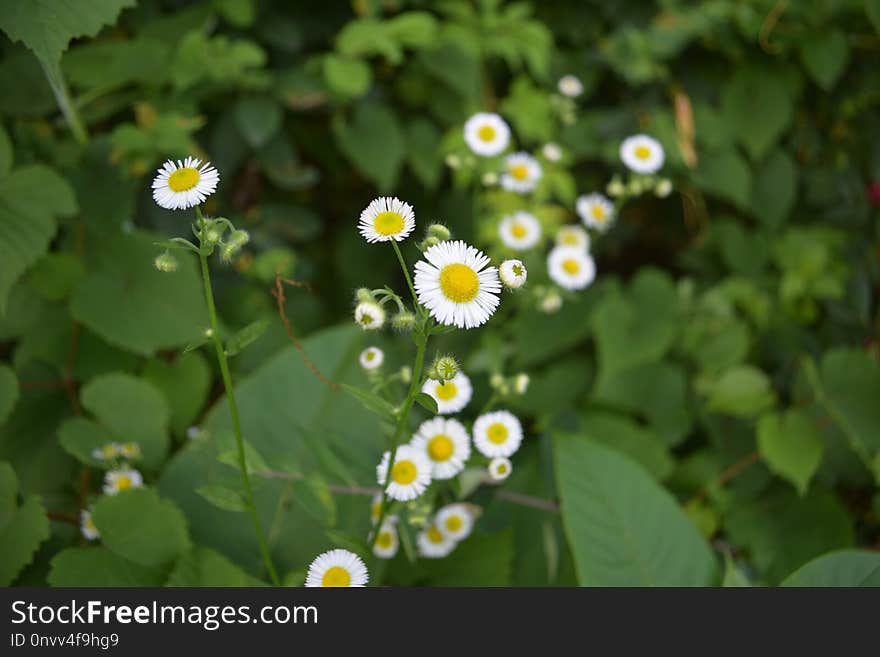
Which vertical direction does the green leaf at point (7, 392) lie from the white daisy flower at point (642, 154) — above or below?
below

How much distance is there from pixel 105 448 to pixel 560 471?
0.71 meters

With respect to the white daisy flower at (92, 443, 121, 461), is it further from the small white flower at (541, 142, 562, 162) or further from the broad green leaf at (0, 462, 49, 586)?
the small white flower at (541, 142, 562, 162)

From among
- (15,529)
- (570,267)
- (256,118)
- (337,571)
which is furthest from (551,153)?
(15,529)

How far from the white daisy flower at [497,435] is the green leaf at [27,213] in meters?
0.68

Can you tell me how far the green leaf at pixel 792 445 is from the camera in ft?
4.55

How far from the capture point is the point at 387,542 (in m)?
1.03

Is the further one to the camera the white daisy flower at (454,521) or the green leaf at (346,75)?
the green leaf at (346,75)

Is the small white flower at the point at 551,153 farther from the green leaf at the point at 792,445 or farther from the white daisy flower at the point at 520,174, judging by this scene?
the green leaf at the point at 792,445

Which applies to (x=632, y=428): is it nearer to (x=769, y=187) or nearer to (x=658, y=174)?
(x=658, y=174)

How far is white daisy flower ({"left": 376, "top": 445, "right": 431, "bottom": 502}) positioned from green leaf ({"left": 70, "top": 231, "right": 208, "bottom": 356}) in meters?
0.53

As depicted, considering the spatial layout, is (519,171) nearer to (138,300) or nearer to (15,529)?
(138,300)

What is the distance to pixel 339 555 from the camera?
79 cm

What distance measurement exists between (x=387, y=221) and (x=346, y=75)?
0.92 metres

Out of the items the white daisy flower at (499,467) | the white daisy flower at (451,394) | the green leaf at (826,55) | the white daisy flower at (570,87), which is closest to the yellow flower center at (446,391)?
the white daisy flower at (451,394)
